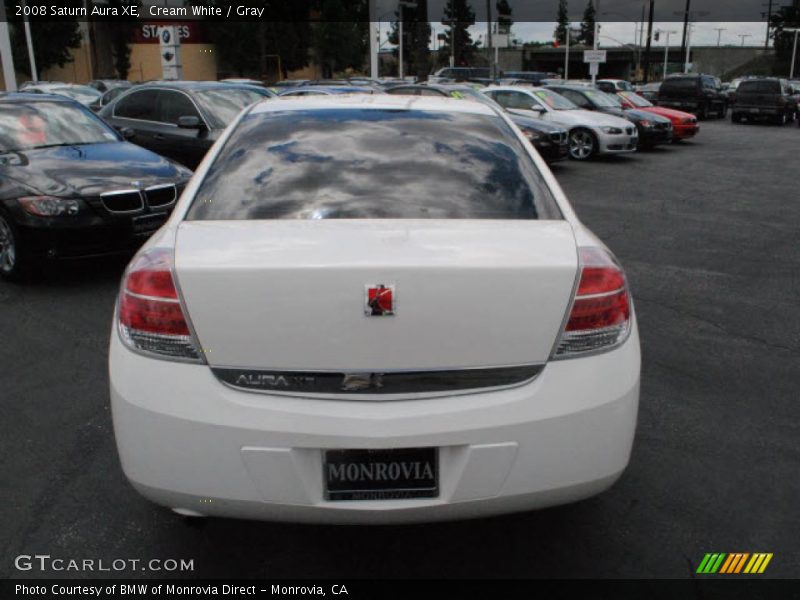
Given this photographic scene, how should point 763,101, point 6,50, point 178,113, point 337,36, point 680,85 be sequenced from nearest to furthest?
point 178,113
point 6,50
point 680,85
point 763,101
point 337,36

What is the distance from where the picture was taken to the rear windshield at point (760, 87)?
100 feet

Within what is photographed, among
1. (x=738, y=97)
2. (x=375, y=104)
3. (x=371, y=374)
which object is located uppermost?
(x=375, y=104)

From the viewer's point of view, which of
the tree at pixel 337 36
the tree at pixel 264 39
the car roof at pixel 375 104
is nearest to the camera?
the car roof at pixel 375 104

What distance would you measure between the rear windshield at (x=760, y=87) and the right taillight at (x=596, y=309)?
3247 cm

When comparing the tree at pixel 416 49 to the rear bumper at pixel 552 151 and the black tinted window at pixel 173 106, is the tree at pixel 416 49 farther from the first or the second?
the black tinted window at pixel 173 106

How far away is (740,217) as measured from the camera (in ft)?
33.6

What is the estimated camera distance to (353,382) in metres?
2.29

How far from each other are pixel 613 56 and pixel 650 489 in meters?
116

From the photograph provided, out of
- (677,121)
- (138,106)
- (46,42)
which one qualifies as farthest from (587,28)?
(138,106)

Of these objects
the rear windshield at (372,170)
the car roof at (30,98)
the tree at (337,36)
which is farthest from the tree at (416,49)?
the rear windshield at (372,170)

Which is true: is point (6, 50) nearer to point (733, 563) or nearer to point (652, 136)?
point (652, 136)

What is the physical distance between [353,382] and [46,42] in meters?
58.5

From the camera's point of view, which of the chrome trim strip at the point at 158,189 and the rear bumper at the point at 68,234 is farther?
the chrome trim strip at the point at 158,189

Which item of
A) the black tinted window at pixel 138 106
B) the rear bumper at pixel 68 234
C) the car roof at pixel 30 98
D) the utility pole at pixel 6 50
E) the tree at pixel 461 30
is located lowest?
the rear bumper at pixel 68 234
